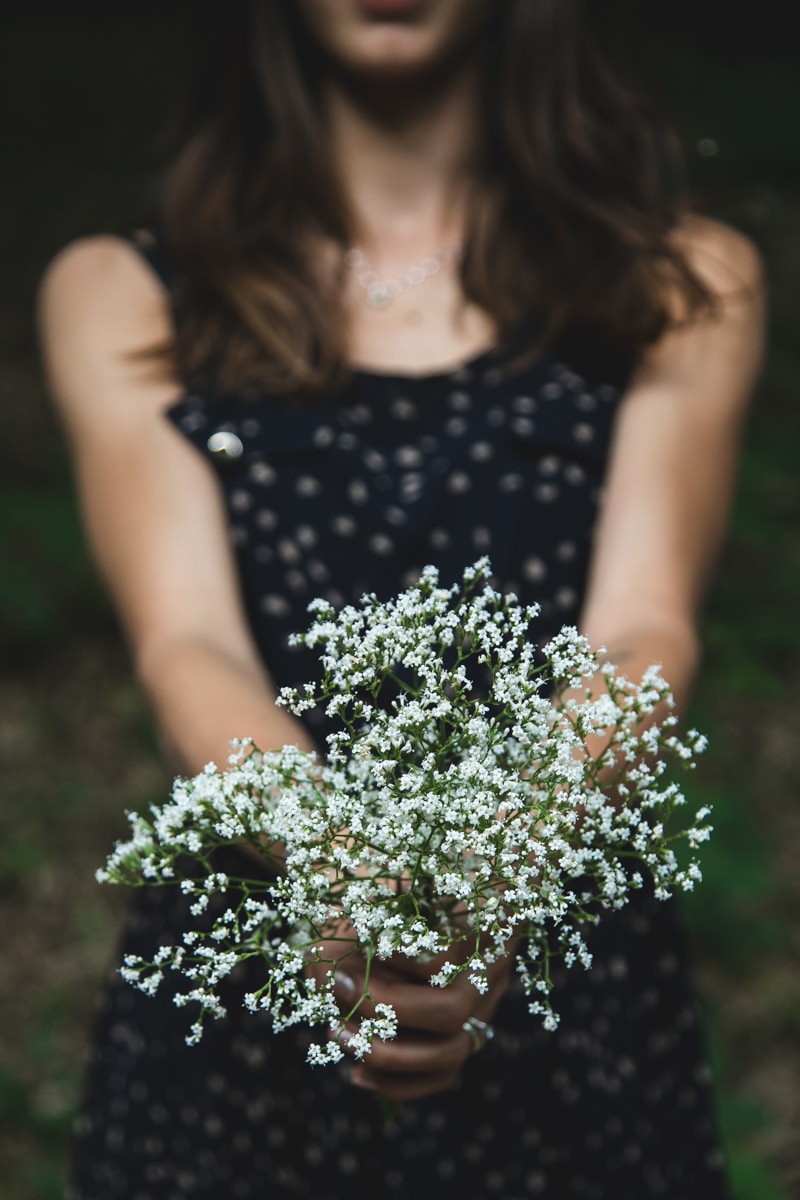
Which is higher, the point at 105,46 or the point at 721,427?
the point at 105,46

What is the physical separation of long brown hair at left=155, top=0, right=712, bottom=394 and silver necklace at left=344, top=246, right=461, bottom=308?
7 centimetres

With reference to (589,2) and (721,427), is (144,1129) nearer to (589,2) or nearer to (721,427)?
(721,427)

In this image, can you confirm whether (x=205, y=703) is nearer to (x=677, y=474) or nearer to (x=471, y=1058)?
(x=471, y=1058)

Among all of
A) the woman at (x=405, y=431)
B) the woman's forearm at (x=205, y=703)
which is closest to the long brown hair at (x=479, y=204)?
the woman at (x=405, y=431)

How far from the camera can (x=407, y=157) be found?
295 cm

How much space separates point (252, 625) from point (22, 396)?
599 centimetres

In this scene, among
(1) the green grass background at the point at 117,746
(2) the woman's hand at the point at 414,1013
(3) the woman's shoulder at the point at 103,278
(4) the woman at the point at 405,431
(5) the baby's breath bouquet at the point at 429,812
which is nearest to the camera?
(5) the baby's breath bouquet at the point at 429,812

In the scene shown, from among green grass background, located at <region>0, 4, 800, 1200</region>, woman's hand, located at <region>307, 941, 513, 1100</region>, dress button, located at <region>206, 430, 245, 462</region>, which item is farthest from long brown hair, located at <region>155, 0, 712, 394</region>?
woman's hand, located at <region>307, 941, 513, 1100</region>

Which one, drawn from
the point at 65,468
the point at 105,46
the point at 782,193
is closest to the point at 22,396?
the point at 65,468

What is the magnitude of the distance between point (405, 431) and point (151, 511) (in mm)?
579

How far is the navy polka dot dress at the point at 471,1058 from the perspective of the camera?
2.30 m

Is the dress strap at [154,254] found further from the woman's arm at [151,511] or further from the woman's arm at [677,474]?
the woman's arm at [677,474]

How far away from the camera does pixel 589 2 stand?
3.00 metres

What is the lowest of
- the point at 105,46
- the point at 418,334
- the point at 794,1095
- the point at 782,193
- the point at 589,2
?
the point at 794,1095
